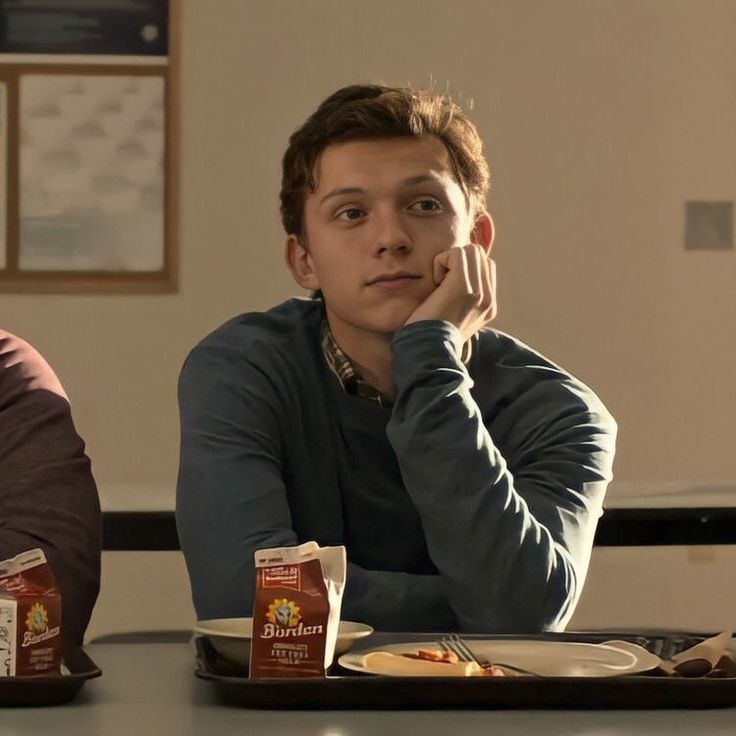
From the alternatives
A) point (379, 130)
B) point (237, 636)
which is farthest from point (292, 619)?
point (379, 130)

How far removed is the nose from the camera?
171 centimetres

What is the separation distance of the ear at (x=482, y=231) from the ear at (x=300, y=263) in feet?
0.81

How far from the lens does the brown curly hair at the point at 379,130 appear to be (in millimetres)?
1803

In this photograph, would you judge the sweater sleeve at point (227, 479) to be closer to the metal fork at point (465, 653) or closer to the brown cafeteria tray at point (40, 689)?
the metal fork at point (465, 653)

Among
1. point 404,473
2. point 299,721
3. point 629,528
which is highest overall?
point 404,473

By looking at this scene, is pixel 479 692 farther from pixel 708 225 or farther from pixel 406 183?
pixel 708 225

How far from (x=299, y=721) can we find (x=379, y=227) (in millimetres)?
869

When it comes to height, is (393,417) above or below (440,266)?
below

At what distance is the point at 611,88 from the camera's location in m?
3.35

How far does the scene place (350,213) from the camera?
1.76 m

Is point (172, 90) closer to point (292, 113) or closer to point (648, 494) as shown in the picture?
point (292, 113)

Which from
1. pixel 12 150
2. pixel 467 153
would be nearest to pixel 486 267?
pixel 467 153

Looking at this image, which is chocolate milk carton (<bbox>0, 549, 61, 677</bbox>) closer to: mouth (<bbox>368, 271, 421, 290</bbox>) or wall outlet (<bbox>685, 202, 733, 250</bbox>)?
mouth (<bbox>368, 271, 421, 290</bbox>)

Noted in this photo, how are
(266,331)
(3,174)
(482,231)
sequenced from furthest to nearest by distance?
(3,174)
(482,231)
(266,331)
